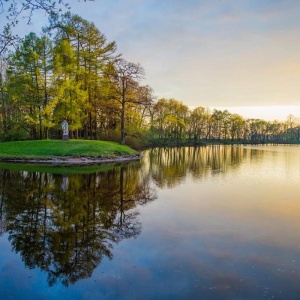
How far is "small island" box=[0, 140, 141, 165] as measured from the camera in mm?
26281

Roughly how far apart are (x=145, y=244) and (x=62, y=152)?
21958 millimetres

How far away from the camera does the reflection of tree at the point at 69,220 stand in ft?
21.5

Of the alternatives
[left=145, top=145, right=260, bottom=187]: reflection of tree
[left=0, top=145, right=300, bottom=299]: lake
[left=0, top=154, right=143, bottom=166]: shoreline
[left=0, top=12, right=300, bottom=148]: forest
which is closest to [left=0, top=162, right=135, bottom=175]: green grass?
[left=0, top=154, right=143, bottom=166]: shoreline

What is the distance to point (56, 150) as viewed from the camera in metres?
28.2

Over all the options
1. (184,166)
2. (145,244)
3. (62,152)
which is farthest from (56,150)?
(145,244)

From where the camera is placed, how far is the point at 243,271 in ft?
20.5

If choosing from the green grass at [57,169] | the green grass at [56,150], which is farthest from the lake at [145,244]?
the green grass at [56,150]

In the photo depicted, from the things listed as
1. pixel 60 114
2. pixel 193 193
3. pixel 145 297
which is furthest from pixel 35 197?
pixel 60 114

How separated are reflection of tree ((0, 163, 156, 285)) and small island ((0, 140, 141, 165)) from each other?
999 cm

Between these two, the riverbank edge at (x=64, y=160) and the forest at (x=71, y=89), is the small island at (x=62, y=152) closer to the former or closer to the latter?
the riverbank edge at (x=64, y=160)

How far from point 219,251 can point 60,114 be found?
32049mm

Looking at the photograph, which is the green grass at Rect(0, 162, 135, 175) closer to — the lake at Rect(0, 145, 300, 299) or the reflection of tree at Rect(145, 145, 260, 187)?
the reflection of tree at Rect(145, 145, 260, 187)

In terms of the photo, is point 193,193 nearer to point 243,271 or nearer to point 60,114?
point 243,271

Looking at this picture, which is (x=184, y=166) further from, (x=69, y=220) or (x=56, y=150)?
(x=69, y=220)
